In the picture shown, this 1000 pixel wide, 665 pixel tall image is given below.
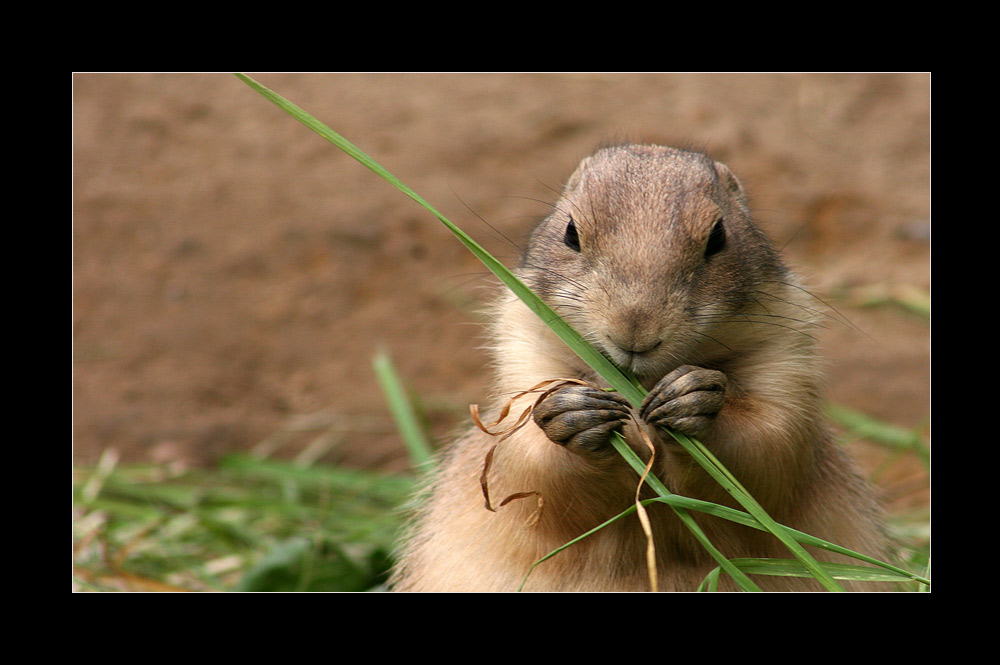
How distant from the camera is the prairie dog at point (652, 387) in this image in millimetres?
2820

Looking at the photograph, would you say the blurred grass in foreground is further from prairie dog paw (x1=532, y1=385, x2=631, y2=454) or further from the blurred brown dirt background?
prairie dog paw (x1=532, y1=385, x2=631, y2=454)

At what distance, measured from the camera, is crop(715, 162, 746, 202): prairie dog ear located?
3680mm

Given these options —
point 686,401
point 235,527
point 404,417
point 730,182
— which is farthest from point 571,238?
point 235,527

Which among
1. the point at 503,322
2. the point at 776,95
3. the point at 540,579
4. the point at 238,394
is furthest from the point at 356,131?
the point at 540,579

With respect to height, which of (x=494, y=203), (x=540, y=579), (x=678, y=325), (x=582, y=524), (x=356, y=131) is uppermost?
(x=356, y=131)

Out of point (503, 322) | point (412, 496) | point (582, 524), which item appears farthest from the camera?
point (412, 496)

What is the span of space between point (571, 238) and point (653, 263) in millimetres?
437

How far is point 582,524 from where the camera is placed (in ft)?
10.6

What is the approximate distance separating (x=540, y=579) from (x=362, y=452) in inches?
127

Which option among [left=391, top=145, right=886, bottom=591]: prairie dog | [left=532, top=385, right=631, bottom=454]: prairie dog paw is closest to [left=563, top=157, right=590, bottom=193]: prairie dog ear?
[left=391, top=145, right=886, bottom=591]: prairie dog

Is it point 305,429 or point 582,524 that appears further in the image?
point 305,429

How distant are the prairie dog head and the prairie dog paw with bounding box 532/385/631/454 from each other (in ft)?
0.42

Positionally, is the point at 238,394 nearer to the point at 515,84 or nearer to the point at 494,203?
the point at 494,203

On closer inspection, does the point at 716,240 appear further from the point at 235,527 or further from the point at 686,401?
the point at 235,527
